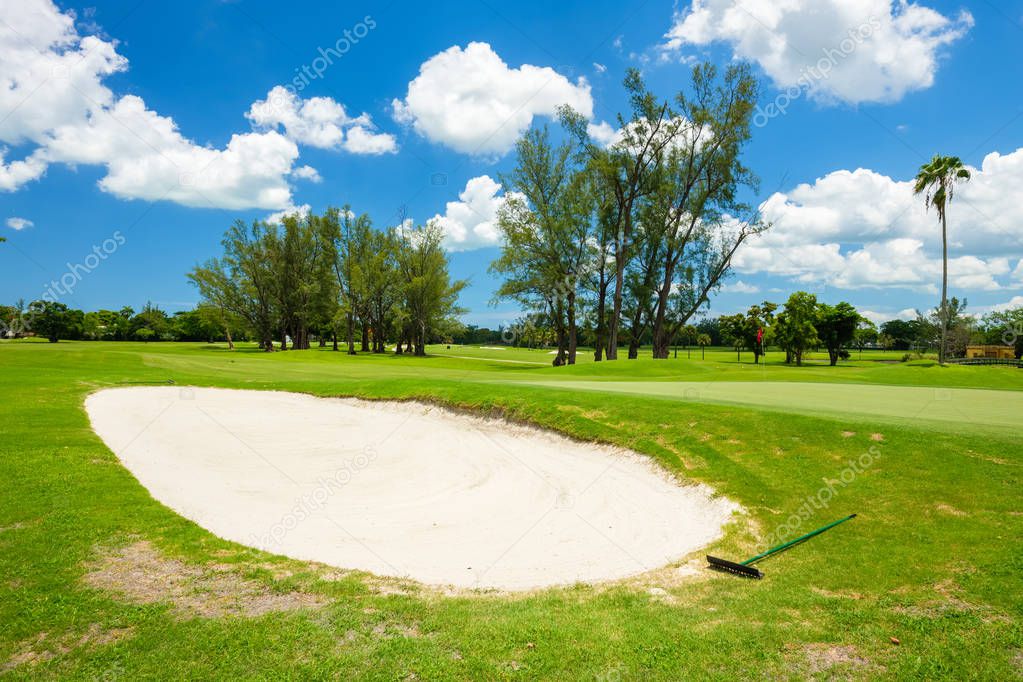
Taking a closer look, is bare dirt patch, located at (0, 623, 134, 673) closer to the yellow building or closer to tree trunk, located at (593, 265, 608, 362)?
tree trunk, located at (593, 265, 608, 362)

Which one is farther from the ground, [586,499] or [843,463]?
[843,463]

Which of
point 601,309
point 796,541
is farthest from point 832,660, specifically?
point 601,309

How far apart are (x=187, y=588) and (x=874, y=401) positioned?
1794 cm

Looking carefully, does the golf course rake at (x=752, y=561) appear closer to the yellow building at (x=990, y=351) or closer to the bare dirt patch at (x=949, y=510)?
the bare dirt patch at (x=949, y=510)

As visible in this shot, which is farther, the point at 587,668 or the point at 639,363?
the point at 639,363

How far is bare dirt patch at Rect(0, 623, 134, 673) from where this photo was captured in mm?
4582

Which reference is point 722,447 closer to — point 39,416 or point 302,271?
point 39,416

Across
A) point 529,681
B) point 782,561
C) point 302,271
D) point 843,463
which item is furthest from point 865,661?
point 302,271

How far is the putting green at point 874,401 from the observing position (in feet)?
39.8

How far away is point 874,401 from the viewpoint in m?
15.8

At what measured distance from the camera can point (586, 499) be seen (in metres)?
11.2

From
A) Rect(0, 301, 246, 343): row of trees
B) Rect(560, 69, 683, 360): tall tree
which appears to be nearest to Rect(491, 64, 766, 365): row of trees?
Rect(560, 69, 683, 360): tall tree

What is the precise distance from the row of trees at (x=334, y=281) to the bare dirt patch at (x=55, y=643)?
204ft

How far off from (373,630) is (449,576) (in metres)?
2.46
